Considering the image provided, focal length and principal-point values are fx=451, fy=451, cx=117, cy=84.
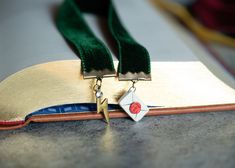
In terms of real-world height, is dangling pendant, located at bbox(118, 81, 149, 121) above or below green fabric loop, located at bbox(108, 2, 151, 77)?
below

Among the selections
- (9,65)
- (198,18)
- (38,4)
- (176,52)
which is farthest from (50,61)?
(198,18)

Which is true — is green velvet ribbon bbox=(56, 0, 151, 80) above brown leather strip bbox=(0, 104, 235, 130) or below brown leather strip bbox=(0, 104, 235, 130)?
above

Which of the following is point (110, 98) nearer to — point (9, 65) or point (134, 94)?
point (134, 94)

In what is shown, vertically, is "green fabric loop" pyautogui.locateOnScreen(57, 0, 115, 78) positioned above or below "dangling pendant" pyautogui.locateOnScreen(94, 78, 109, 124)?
above

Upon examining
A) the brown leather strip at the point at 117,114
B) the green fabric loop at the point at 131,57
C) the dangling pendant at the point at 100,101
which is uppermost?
the green fabric loop at the point at 131,57

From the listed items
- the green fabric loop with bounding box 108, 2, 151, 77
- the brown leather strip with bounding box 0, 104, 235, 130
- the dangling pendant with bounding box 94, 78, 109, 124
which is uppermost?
the green fabric loop with bounding box 108, 2, 151, 77

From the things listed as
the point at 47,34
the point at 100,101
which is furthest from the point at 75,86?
the point at 47,34
